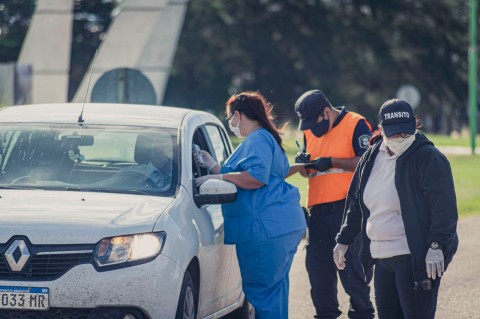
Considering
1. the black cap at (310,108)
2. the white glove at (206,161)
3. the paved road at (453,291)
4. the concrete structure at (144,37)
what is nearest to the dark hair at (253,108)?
the white glove at (206,161)

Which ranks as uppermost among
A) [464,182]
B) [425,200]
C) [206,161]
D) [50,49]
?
[425,200]

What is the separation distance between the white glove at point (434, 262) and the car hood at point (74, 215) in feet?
5.01

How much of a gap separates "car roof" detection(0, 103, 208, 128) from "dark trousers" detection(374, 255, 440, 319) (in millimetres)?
2144

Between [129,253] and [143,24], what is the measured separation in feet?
66.9

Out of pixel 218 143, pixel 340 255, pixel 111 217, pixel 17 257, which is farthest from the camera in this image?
pixel 218 143

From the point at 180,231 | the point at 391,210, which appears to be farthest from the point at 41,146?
the point at 391,210

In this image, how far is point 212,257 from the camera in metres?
7.46

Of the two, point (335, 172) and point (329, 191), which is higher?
point (335, 172)

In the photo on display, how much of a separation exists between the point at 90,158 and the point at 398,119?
2.31 metres

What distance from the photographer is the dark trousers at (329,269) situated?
8.30 meters

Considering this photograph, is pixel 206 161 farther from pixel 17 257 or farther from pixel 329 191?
pixel 17 257

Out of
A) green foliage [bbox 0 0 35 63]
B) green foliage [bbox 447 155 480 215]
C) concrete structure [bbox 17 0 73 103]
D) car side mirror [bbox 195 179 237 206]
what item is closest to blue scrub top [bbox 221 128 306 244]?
car side mirror [bbox 195 179 237 206]

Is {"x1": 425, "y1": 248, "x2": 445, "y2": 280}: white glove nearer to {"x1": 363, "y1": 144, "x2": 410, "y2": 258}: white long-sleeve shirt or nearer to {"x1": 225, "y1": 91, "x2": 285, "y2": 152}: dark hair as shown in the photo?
{"x1": 363, "y1": 144, "x2": 410, "y2": 258}: white long-sleeve shirt

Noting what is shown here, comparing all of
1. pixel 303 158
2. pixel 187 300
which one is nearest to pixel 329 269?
pixel 303 158
